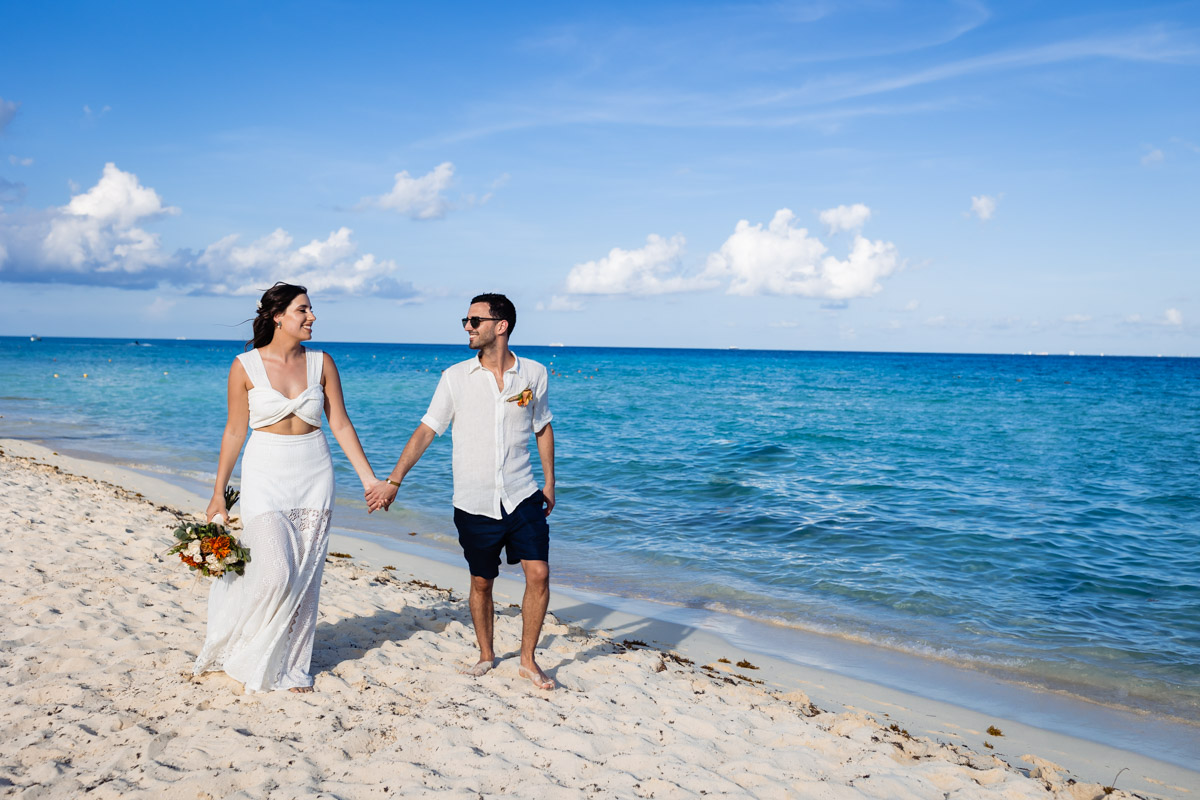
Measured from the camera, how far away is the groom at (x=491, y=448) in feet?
15.6

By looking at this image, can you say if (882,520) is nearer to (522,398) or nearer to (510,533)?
(510,533)

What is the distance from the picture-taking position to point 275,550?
169 inches

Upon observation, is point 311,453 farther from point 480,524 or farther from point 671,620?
point 671,620

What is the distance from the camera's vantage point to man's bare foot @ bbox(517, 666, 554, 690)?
5043 mm

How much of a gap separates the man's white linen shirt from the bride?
0.60 metres

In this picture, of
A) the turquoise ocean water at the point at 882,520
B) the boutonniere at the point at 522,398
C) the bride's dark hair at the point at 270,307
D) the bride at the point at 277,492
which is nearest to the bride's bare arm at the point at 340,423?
the bride at the point at 277,492

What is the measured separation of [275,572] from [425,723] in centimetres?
119

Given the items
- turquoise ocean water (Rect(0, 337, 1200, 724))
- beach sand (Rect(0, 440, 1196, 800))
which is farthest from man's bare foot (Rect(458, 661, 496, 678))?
turquoise ocean water (Rect(0, 337, 1200, 724))

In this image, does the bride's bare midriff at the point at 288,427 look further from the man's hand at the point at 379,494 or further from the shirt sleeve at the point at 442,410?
the shirt sleeve at the point at 442,410

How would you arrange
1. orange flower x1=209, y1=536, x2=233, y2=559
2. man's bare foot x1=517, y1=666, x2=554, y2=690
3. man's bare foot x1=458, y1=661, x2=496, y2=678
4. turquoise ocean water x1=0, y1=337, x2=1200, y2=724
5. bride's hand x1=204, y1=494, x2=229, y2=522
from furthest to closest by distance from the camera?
turquoise ocean water x1=0, y1=337, x2=1200, y2=724, man's bare foot x1=458, y1=661, x2=496, y2=678, man's bare foot x1=517, y1=666, x2=554, y2=690, bride's hand x1=204, y1=494, x2=229, y2=522, orange flower x1=209, y1=536, x2=233, y2=559

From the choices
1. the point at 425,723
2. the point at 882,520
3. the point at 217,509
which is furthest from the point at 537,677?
the point at 882,520

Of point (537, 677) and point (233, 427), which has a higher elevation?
point (233, 427)

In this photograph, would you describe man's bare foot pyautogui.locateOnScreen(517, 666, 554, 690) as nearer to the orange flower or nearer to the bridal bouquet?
the bridal bouquet

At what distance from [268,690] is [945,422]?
1172 inches
